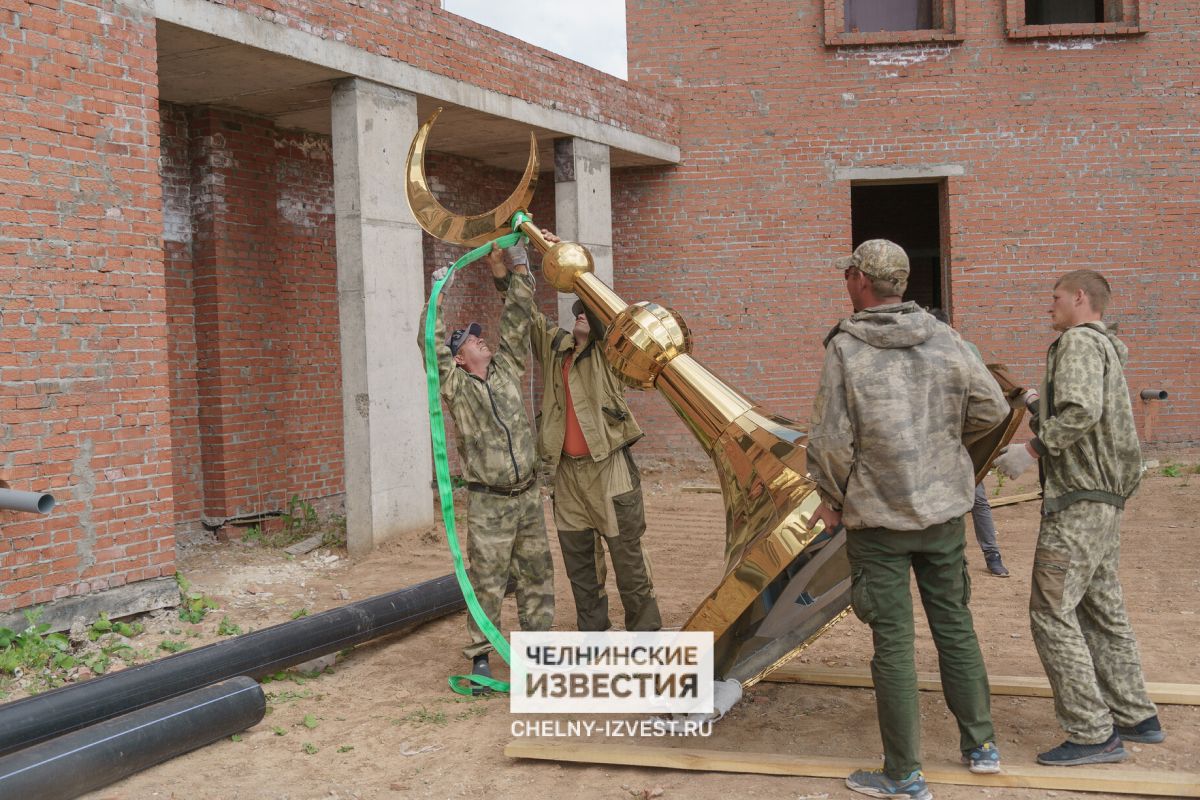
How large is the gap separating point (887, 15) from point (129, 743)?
1235cm

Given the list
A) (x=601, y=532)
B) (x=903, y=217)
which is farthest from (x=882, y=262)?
(x=903, y=217)

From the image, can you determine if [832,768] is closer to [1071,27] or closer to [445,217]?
[445,217]

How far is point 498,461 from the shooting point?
16.7ft

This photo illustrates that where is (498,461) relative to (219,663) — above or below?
above

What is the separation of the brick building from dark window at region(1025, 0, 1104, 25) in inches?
2.0

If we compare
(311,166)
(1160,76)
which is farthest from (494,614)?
(1160,76)

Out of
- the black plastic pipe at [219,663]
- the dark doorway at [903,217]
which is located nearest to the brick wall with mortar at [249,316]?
the black plastic pipe at [219,663]

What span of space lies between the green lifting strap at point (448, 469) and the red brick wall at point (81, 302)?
2.24 metres

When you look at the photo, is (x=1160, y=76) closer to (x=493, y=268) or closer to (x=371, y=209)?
(x=371, y=209)

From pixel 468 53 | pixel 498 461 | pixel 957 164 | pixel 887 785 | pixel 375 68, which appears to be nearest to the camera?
pixel 887 785

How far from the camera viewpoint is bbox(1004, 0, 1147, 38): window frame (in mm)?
11766

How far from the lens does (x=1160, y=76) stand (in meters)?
11.9

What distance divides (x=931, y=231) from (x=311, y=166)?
12.4 metres

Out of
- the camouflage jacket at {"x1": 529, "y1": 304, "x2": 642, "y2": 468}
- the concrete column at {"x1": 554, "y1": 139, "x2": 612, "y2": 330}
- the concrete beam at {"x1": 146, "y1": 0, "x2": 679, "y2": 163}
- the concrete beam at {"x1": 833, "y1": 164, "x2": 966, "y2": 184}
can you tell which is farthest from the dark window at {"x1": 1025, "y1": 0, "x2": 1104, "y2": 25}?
the camouflage jacket at {"x1": 529, "y1": 304, "x2": 642, "y2": 468}
